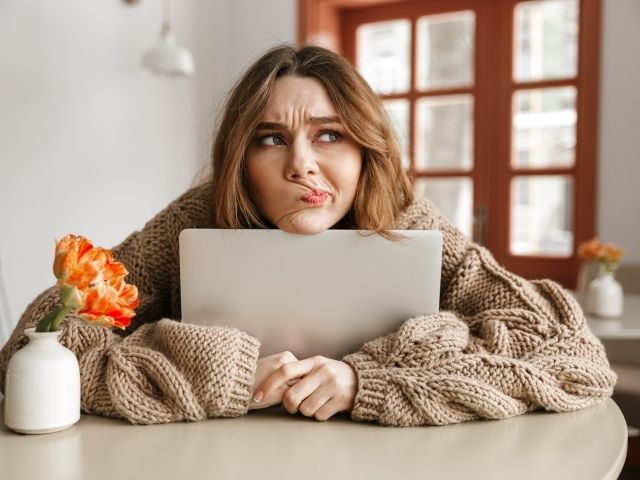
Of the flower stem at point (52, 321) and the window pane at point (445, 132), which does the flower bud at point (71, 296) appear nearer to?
the flower stem at point (52, 321)

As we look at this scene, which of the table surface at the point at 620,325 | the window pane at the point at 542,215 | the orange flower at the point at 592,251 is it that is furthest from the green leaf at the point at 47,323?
the window pane at the point at 542,215

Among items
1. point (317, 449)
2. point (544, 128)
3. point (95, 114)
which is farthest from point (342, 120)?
point (544, 128)

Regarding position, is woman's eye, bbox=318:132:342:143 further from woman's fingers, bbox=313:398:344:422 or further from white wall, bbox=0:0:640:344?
white wall, bbox=0:0:640:344

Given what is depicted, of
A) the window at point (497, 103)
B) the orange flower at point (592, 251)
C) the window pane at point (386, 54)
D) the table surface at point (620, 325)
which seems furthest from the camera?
the window pane at point (386, 54)

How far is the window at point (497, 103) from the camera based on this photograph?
292cm

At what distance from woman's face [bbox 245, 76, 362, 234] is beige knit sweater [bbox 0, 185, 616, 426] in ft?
0.75

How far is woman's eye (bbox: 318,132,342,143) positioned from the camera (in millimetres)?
955

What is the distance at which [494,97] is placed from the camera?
3125mm

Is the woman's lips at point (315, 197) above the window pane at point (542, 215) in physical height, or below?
above

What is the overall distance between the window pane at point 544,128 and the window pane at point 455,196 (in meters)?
0.29

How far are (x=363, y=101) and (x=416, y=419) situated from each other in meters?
0.50

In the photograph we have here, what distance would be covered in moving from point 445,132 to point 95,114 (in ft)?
5.81

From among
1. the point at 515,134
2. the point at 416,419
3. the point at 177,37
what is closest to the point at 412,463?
the point at 416,419

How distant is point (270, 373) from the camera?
2.58 ft
